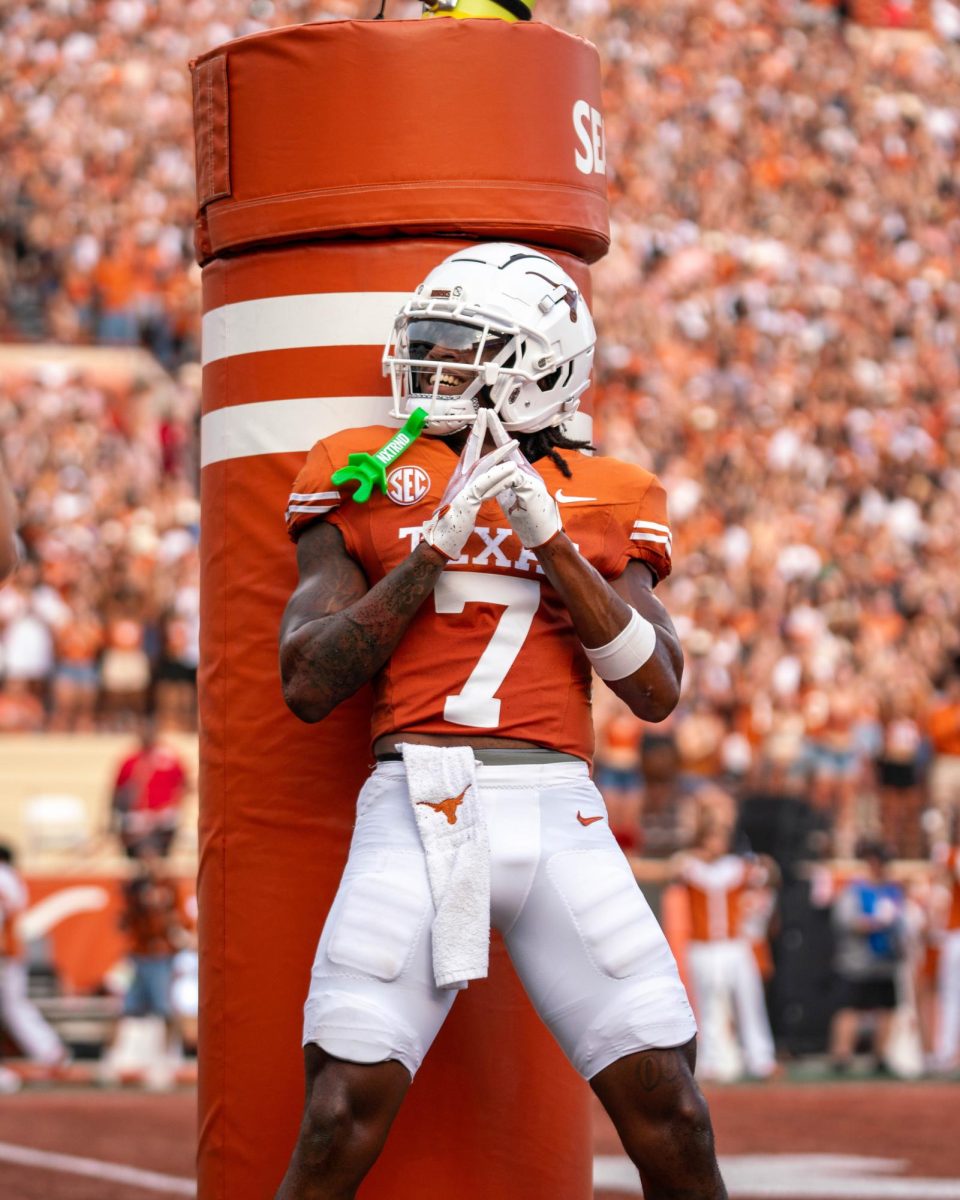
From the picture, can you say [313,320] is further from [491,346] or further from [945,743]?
[945,743]

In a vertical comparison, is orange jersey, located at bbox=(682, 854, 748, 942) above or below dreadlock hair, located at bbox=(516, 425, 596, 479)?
below

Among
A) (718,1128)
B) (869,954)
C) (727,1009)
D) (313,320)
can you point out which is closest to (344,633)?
(313,320)

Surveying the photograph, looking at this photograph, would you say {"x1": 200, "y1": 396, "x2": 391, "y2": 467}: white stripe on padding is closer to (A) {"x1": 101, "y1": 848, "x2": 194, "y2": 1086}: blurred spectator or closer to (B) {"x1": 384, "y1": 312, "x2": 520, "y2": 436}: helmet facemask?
(B) {"x1": 384, "y1": 312, "x2": 520, "y2": 436}: helmet facemask

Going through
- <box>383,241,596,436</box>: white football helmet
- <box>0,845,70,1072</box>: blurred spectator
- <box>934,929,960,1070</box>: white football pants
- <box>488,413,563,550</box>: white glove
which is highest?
<box>383,241,596,436</box>: white football helmet

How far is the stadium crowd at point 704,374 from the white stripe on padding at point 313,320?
9.88m

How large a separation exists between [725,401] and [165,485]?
5.87 metres

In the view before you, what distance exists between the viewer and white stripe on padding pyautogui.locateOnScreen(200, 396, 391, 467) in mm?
4223

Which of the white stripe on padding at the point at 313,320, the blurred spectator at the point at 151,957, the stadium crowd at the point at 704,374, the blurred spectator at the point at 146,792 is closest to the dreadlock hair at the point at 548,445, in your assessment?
the white stripe on padding at the point at 313,320

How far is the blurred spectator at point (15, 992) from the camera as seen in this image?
36.1 ft

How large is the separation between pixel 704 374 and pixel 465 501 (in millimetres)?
16148

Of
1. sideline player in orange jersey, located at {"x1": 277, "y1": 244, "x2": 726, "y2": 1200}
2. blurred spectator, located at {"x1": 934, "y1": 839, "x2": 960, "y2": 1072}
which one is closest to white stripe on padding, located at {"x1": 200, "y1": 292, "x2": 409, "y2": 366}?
sideline player in orange jersey, located at {"x1": 277, "y1": 244, "x2": 726, "y2": 1200}

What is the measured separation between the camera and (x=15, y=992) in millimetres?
11055

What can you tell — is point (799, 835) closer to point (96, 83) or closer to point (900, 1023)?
point (900, 1023)

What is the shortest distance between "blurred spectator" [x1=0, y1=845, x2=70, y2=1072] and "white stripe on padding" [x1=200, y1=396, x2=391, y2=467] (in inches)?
281
